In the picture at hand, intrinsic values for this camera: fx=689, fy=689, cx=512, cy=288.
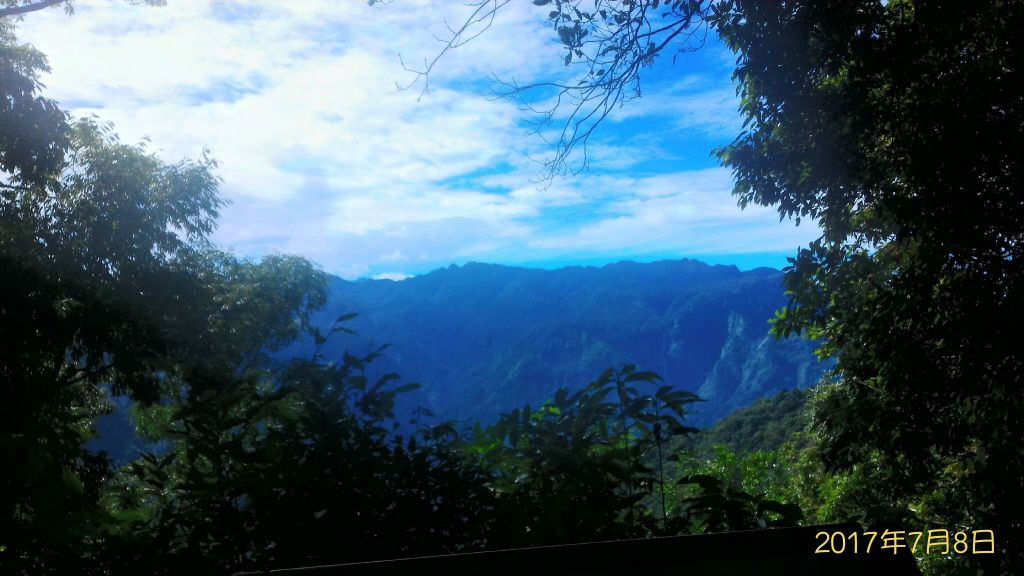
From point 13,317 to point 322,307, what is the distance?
517 inches

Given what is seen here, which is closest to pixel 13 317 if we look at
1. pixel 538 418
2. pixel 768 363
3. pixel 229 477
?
pixel 229 477

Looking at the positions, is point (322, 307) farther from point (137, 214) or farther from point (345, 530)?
point (345, 530)

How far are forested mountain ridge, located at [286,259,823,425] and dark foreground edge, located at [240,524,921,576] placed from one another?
72.6m

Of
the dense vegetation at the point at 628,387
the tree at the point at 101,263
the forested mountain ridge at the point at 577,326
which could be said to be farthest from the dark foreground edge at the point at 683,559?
the forested mountain ridge at the point at 577,326

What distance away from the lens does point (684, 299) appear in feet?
362

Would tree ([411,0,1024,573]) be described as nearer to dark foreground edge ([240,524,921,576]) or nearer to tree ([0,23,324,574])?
dark foreground edge ([240,524,921,576])

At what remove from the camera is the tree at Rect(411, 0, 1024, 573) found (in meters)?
4.33

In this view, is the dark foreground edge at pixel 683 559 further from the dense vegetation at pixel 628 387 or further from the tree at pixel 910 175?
the tree at pixel 910 175

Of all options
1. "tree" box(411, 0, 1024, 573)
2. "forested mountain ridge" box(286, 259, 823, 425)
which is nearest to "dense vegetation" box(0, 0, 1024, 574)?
"tree" box(411, 0, 1024, 573)

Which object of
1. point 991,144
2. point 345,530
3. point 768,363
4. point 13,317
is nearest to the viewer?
point 345,530

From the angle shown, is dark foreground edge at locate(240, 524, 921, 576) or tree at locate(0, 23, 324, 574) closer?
dark foreground edge at locate(240, 524, 921, 576)

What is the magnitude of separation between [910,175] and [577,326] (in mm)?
106789

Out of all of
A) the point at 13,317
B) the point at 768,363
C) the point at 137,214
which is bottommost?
the point at 768,363

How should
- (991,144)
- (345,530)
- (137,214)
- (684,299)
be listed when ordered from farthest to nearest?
(684,299) < (137,214) < (991,144) < (345,530)
